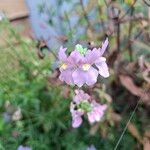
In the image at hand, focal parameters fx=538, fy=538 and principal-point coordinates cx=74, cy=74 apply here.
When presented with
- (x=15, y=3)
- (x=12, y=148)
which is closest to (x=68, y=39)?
(x=12, y=148)

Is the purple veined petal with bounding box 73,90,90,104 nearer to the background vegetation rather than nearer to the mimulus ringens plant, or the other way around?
the background vegetation

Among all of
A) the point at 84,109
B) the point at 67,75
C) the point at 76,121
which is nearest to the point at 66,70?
the point at 67,75

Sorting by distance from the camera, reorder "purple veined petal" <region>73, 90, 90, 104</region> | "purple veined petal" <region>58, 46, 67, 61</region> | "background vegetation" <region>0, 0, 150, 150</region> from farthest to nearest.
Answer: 1. "background vegetation" <region>0, 0, 150, 150</region>
2. "purple veined petal" <region>73, 90, 90, 104</region>
3. "purple veined petal" <region>58, 46, 67, 61</region>

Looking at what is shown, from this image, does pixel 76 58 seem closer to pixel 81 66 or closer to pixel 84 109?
pixel 81 66

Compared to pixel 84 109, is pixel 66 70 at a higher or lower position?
higher

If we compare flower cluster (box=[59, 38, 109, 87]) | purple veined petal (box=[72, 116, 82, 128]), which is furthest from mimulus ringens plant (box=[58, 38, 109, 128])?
purple veined petal (box=[72, 116, 82, 128])

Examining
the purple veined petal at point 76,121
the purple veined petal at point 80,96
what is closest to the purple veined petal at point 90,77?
the purple veined petal at point 80,96

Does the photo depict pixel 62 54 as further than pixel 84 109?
No
